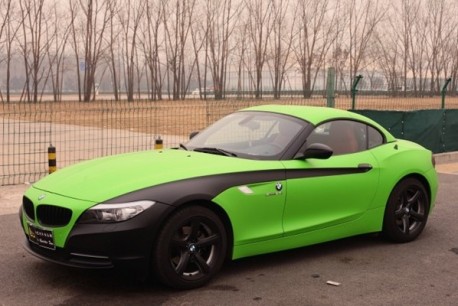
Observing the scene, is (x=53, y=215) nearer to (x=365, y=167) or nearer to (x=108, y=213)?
(x=108, y=213)

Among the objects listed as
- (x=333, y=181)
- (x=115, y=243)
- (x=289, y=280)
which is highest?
(x=333, y=181)

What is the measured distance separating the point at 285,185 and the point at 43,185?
1976mm

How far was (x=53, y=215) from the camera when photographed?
407cm

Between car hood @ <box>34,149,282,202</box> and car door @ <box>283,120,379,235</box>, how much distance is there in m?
0.32

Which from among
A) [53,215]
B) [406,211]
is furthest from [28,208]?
[406,211]

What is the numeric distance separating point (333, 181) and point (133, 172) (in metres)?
1.84

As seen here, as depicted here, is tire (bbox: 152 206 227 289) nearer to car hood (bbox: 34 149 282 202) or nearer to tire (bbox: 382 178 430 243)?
car hood (bbox: 34 149 282 202)

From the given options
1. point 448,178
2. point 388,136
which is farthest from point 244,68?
point 388,136

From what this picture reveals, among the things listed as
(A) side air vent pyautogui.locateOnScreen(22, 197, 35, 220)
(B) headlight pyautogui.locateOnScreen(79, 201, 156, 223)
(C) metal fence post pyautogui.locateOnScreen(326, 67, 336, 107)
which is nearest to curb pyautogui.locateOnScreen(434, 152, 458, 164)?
(C) metal fence post pyautogui.locateOnScreen(326, 67, 336, 107)

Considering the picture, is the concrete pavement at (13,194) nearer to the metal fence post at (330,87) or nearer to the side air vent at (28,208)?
the side air vent at (28,208)

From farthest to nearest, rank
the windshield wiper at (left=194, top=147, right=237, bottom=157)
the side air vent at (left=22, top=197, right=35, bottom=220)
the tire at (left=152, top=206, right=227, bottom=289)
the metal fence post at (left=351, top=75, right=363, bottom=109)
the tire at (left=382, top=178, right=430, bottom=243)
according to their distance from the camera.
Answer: the metal fence post at (left=351, top=75, right=363, bottom=109)
the tire at (left=382, top=178, right=430, bottom=243)
the windshield wiper at (left=194, top=147, right=237, bottom=157)
the side air vent at (left=22, top=197, right=35, bottom=220)
the tire at (left=152, top=206, right=227, bottom=289)

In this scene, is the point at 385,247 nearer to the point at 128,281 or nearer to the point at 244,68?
the point at 128,281

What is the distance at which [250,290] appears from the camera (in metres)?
4.27

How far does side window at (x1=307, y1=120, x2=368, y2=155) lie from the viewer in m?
5.23
